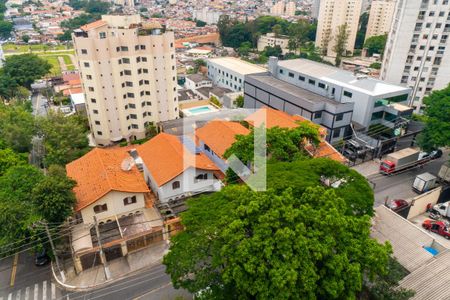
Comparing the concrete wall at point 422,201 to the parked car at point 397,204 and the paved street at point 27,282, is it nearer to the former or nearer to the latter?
the parked car at point 397,204

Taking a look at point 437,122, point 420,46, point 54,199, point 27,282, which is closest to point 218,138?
point 54,199

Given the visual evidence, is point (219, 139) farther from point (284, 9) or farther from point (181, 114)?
point (284, 9)

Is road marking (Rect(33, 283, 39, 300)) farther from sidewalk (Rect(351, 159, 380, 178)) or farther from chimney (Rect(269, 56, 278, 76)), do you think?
chimney (Rect(269, 56, 278, 76))

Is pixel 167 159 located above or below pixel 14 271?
above

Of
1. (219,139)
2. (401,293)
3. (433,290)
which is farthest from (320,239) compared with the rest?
(219,139)

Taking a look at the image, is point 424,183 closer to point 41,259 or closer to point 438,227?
point 438,227

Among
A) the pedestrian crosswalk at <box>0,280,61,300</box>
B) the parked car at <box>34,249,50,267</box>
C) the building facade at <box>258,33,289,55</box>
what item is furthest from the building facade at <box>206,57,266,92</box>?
the pedestrian crosswalk at <box>0,280,61,300</box>

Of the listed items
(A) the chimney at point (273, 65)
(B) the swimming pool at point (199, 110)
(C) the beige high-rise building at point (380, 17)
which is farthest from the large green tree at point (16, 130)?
(C) the beige high-rise building at point (380, 17)
